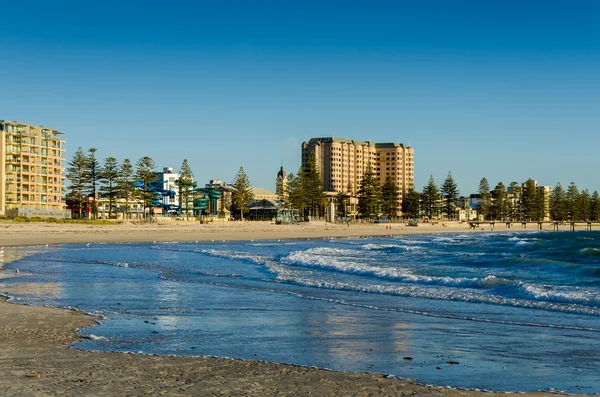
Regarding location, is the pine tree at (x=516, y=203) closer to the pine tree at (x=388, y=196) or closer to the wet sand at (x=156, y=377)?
the pine tree at (x=388, y=196)

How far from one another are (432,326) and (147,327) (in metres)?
4.99

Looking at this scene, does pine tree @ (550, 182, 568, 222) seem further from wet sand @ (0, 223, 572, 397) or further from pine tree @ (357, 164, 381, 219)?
wet sand @ (0, 223, 572, 397)

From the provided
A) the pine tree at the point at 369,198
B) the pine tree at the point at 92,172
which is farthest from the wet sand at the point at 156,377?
the pine tree at the point at 369,198

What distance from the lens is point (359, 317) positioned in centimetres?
1239

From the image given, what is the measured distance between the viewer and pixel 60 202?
333 feet

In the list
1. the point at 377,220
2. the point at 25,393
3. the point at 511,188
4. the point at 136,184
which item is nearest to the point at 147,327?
the point at 25,393

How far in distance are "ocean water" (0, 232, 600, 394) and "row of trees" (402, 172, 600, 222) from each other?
12487cm

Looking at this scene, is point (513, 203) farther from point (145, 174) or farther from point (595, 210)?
point (145, 174)

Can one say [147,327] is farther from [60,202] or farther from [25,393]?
[60,202]

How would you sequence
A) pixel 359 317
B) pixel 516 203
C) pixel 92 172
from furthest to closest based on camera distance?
pixel 516 203 < pixel 92 172 < pixel 359 317

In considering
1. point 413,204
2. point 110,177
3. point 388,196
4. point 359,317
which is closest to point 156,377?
point 359,317

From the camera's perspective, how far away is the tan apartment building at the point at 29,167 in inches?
3666

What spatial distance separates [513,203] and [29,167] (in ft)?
394

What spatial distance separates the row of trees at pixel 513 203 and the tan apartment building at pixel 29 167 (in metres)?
82.2
